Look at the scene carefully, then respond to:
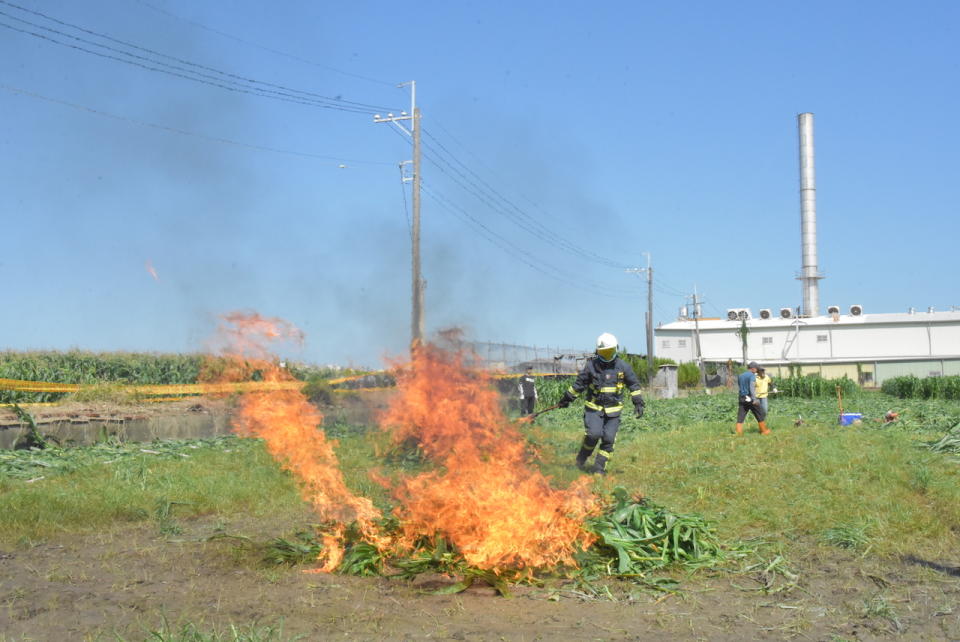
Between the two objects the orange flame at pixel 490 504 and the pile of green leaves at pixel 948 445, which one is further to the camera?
the pile of green leaves at pixel 948 445

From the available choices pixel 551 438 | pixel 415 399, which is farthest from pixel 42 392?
pixel 415 399

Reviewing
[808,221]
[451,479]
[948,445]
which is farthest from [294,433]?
[808,221]

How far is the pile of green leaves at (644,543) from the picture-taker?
6.26m

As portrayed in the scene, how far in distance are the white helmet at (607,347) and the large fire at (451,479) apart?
2.19 metres

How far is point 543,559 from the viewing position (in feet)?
20.4

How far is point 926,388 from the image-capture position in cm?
4109

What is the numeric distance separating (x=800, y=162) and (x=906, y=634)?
70.1 meters

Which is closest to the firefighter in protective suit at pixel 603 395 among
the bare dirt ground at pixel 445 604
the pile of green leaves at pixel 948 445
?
the bare dirt ground at pixel 445 604

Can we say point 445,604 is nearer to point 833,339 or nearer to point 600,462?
point 600,462

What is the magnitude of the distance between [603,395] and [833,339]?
2631 inches

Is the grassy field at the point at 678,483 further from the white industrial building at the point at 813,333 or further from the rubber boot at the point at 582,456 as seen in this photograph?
the white industrial building at the point at 813,333

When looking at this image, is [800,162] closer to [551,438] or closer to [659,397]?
[659,397]

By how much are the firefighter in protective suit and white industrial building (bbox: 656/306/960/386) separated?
5904 cm

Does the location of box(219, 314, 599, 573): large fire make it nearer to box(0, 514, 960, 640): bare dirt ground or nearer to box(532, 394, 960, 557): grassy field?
box(0, 514, 960, 640): bare dirt ground
